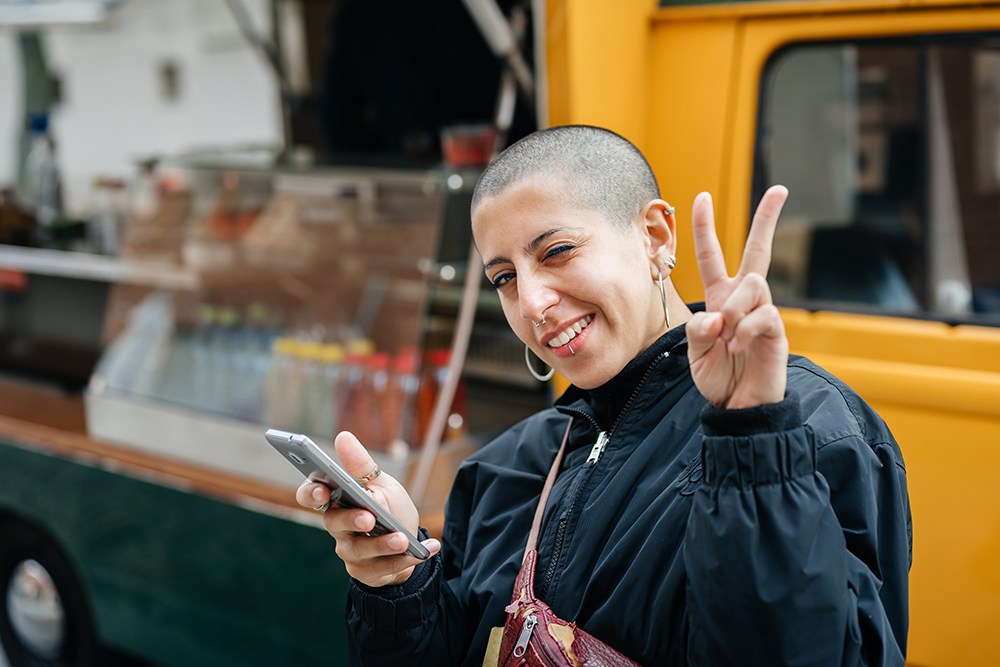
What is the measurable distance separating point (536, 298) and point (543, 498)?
29 centimetres

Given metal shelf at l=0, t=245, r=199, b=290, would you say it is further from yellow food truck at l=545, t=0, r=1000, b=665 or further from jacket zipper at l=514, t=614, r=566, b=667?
jacket zipper at l=514, t=614, r=566, b=667

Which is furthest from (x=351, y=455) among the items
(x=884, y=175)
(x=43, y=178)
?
(x=43, y=178)

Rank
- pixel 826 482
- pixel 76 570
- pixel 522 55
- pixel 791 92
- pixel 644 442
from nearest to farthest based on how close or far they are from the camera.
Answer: pixel 826 482, pixel 644 442, pixel 791 92, pixel 522 55, pixel 76 570

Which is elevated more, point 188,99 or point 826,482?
point 188,99

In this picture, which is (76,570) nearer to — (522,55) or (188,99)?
(522,55)

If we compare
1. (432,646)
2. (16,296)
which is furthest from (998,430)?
(16,296)

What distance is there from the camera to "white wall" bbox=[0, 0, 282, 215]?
22.0ft

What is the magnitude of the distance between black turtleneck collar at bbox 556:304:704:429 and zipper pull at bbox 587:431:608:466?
15 millimetres

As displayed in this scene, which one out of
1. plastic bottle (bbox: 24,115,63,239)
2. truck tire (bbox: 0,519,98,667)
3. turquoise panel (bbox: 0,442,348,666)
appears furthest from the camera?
plastic bottle (bbox: 24,115,63,239)

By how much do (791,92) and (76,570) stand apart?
9.32 feet

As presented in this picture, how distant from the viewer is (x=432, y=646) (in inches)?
64.6

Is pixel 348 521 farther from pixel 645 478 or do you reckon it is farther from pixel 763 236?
pixel 763 236

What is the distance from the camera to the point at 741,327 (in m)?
1.18

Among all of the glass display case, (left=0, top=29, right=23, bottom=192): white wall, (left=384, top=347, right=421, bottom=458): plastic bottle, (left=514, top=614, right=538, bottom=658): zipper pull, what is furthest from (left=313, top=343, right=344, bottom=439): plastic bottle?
(left=0, top=29, right=23, bottom=192): white wall
